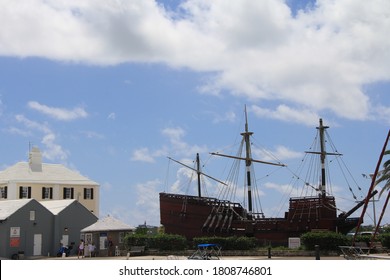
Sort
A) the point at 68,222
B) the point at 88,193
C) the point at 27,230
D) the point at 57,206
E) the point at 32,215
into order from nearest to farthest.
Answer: the point at 27,230 → the point at 32,215 → the point at 68,222 → the point at 57,206 → the point at 88,193

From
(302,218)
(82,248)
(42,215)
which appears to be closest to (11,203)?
(42,215)

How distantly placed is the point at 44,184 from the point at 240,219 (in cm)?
2078

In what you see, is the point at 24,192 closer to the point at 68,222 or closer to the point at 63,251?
the point at 68,222

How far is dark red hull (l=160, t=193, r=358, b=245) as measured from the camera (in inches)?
2004

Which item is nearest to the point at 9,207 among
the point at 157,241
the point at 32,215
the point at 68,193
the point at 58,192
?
the point at 32,215

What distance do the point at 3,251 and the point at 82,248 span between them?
17.5ft

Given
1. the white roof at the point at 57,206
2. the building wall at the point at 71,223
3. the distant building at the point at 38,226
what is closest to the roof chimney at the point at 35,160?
the white roof at the point at 57,206

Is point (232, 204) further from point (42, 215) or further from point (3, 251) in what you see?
point (3, 251)

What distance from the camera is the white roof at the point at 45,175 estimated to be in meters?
61.6

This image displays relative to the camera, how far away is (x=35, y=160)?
64.4 meters
